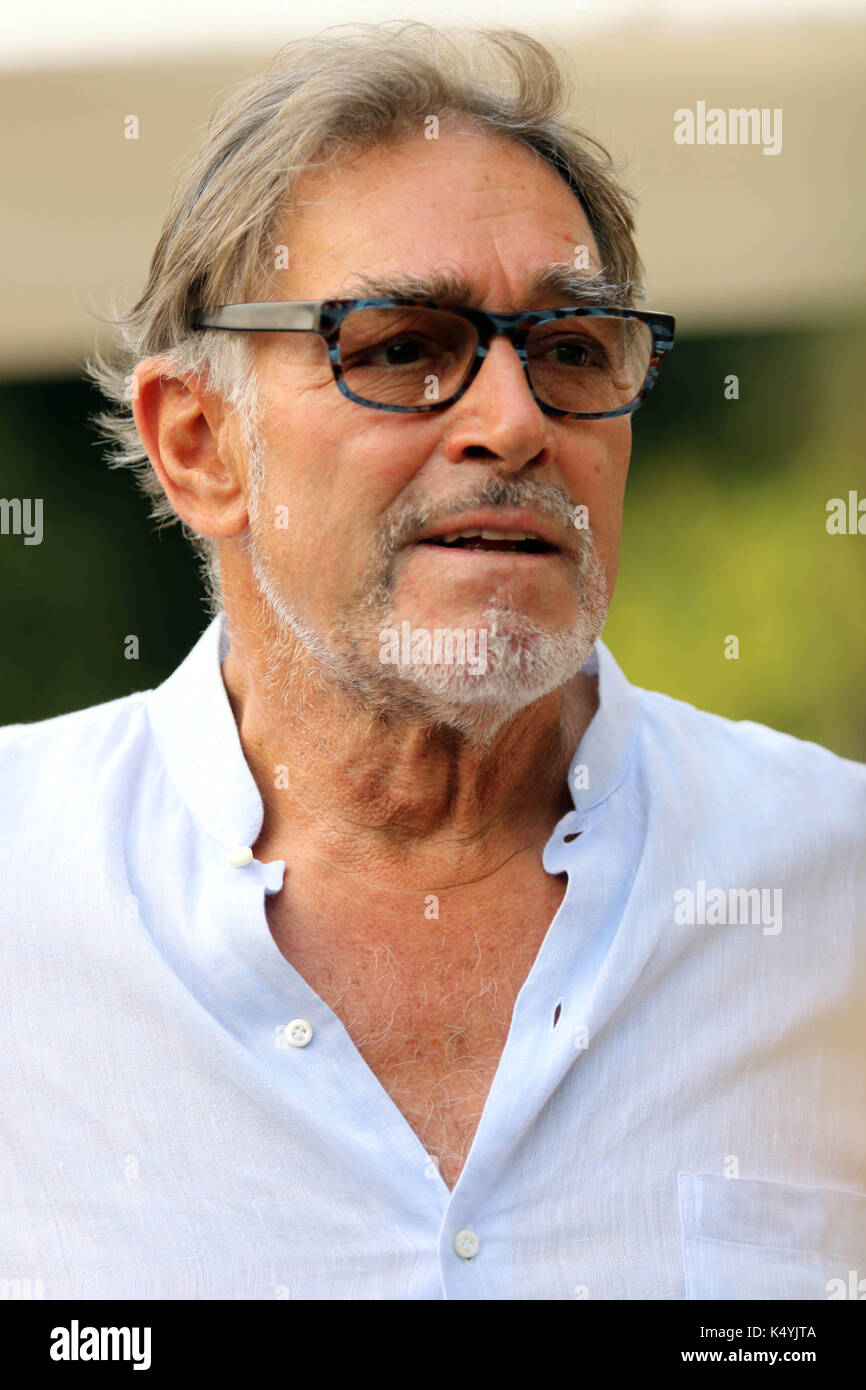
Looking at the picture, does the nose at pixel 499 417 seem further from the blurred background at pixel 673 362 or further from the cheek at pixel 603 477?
the blurred background at pixel 673 362

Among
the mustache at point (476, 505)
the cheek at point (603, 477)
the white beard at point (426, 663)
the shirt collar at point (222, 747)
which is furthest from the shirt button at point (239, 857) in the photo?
the cheek at point (603, 477)

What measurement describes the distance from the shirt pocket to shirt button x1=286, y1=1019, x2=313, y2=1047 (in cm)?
63

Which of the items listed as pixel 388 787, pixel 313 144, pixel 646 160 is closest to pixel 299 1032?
pixel 388 787

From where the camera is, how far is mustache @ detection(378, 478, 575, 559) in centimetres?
209

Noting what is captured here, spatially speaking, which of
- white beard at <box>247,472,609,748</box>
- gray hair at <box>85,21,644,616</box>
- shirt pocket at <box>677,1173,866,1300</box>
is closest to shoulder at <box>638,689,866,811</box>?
white beard at <box>247,472,609,748</box>

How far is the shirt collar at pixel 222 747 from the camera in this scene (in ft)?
7.62

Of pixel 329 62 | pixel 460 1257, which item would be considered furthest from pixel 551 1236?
pixel 329 62

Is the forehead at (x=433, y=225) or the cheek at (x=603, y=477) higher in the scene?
the forehead at (x=433, y=225)

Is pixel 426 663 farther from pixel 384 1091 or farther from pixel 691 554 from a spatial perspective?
pixel 691 554

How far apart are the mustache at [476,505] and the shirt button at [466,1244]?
1050 millimetres

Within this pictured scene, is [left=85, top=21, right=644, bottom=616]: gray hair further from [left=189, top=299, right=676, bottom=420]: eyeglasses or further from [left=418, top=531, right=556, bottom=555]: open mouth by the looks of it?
[left=418, top=531, right=556, bottom=555]: open mouth

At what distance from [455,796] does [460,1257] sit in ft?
2.53
